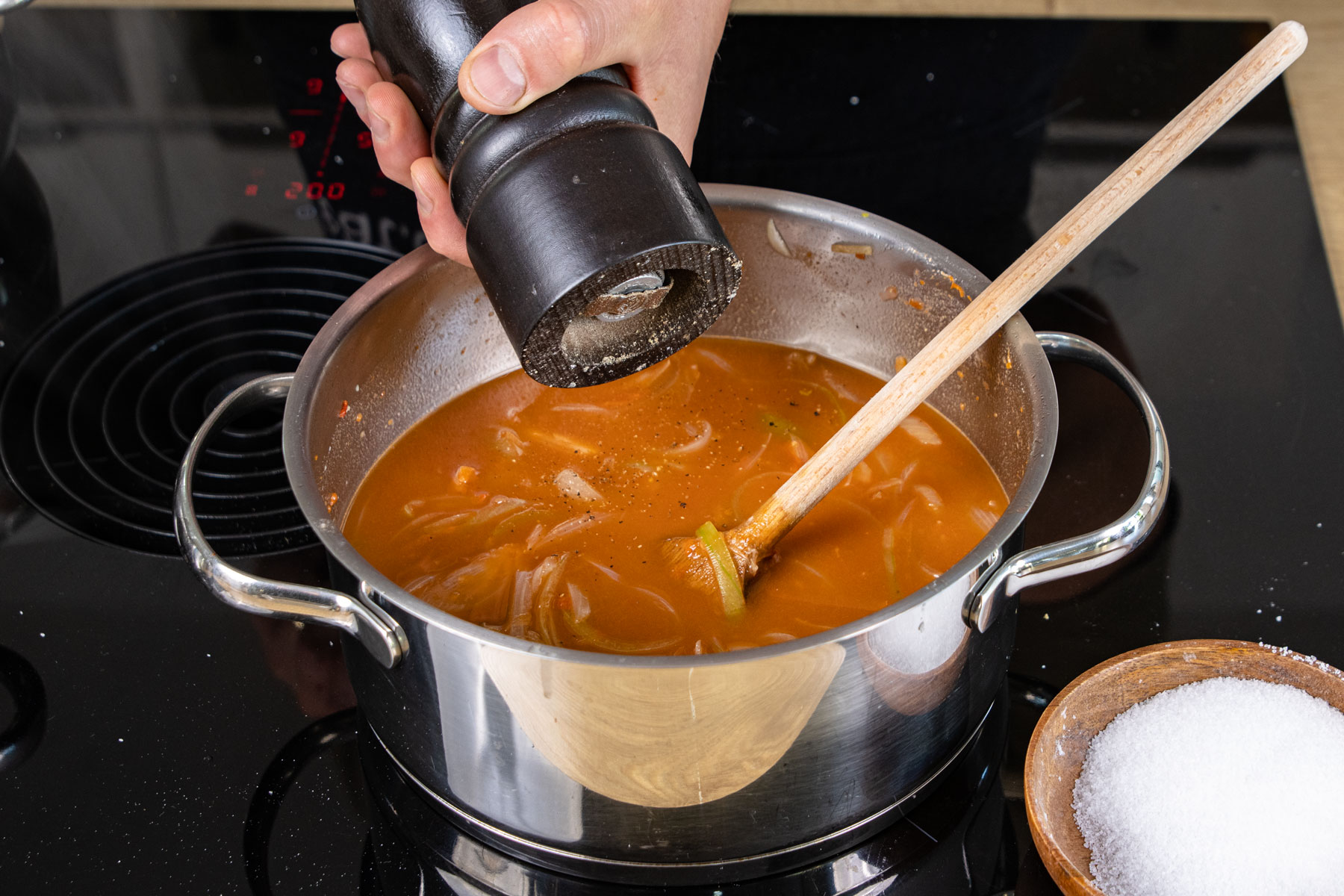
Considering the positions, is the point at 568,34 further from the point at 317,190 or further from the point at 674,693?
the point at 317,190

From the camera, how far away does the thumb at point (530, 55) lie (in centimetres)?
120

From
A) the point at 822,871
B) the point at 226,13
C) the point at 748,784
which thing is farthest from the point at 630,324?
the point at 226,13

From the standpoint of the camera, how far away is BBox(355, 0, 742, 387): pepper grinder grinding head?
1.20 metres

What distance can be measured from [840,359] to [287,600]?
104 centimetres

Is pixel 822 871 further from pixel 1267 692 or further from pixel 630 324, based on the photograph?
pixel 630 324

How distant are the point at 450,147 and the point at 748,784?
74 cm

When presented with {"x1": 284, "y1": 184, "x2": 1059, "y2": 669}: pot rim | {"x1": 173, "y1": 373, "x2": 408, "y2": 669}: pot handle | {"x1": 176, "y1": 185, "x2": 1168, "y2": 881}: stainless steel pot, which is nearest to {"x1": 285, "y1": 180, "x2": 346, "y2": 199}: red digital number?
{"x1": 284, "y1": 184, "x2": 1059, "y2": 669}: pot rim

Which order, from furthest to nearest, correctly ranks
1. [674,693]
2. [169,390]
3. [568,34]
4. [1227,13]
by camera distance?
[1227,13] → [169,390] → [568,34] → [674,693]

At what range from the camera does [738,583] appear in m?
1.57

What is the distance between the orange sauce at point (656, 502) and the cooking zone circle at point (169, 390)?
188 millimetres

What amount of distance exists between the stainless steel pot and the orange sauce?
142 mm

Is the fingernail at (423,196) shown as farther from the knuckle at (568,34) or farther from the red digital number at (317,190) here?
the red digital number at (317,190)

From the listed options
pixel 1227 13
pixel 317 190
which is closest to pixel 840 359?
pixel 317 190

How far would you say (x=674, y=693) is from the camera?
1153mm
